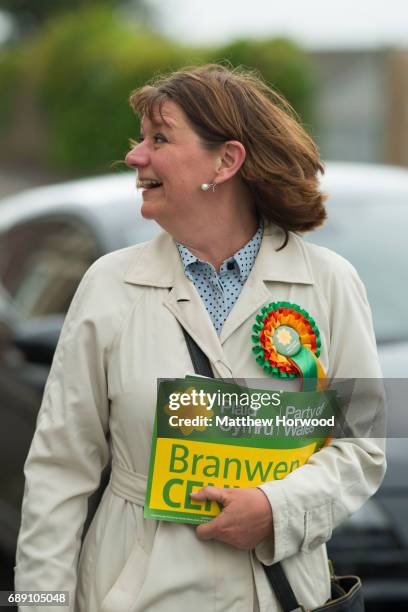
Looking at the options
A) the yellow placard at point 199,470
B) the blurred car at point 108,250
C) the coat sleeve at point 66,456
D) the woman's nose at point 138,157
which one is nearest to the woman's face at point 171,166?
the woman's nose at point 138,157

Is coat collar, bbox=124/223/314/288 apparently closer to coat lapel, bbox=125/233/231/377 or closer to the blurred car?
coat lapel, bbox=125/233/231/377

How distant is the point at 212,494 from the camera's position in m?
2.29

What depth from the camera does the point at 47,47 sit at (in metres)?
24.7

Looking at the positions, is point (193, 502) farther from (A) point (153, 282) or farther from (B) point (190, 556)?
(A) point (153, 282)

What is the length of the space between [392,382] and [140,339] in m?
1.47

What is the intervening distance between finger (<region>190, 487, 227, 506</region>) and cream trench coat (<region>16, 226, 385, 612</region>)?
8cm

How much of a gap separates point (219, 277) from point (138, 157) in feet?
0.99

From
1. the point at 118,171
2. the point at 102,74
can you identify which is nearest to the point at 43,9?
the point at 102,74

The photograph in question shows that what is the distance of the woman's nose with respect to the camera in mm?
2457

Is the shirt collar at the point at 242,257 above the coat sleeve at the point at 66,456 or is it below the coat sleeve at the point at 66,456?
above

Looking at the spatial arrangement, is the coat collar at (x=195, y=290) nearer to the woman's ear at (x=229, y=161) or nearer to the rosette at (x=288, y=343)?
the rosette at (x=288, y=343)

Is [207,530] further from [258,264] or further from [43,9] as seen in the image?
[43,9]

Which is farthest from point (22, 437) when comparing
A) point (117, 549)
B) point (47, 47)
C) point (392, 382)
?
point (47, 47)

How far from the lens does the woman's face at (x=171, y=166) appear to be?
8.01ft
